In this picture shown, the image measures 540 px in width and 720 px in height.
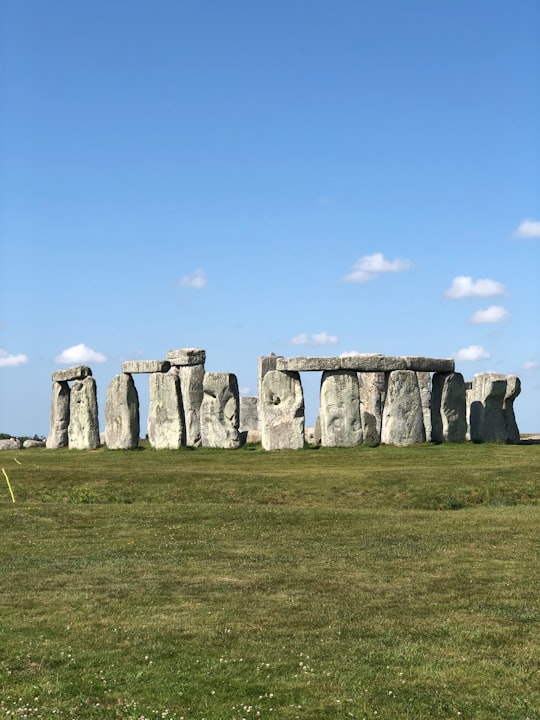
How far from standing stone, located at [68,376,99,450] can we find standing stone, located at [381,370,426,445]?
488 inches

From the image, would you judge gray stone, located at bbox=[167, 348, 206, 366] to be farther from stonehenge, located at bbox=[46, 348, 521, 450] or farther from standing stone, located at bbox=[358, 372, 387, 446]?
standing stone, located at bbox=[358, 372, 387, 446]

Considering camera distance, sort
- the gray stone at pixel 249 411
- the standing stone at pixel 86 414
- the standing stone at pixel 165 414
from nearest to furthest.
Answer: the standing stone at pixel 165 414, the standing stone at pixel 86 414, the gray stone at pixel 249 411

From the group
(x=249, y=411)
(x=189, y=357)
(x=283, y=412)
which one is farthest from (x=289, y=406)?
(x=249, y=411)

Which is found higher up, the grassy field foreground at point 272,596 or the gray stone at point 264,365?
the gray stone at point 264,365

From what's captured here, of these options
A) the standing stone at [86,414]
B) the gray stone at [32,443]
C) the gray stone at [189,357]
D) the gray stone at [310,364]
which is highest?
the gray stone at [189,357]

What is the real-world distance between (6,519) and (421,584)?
1054 centimetres

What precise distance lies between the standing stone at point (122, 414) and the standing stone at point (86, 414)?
0.72 meters

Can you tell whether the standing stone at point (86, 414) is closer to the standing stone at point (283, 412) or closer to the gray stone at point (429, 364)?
the standing stone at point (283, 412)

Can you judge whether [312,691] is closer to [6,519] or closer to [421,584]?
[421,584]

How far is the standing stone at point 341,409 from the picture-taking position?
35.5 m

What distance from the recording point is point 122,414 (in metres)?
39.6

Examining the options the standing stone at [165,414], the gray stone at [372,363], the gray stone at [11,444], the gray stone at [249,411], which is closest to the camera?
the gray stone at [372,363]

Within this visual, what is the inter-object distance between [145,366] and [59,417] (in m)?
6.11

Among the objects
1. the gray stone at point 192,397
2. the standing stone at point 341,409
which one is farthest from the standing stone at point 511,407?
the gray stone at point 192,397
